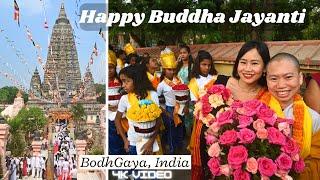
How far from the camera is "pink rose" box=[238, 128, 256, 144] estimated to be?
2.91 m

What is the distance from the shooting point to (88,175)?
3.61 meters

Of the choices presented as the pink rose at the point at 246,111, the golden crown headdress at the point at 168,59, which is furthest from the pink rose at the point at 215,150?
the golden crown headdress at the point at 168,59

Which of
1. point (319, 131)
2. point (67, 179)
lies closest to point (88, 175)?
point (67, 179)

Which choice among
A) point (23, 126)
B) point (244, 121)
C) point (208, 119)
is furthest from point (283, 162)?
point (23, 126)

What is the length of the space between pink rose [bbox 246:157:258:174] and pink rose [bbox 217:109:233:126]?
0.84ft

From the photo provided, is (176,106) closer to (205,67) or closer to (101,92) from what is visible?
(205,67)

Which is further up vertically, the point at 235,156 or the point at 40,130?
the point at 40,130

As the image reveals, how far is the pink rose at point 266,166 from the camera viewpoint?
2.91 m

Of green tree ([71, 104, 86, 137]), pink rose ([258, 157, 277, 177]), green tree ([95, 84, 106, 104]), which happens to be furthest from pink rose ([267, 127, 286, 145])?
green tree ([71, 104, 86, 137])

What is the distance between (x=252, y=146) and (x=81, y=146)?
126 centimetres

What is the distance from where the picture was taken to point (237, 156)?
291 cm

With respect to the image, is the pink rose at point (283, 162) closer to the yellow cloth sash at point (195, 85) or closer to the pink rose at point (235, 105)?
A: the pink rose at point (235, 105)

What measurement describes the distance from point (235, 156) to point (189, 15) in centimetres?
106

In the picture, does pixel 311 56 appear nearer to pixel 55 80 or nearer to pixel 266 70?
pixel 266 70
